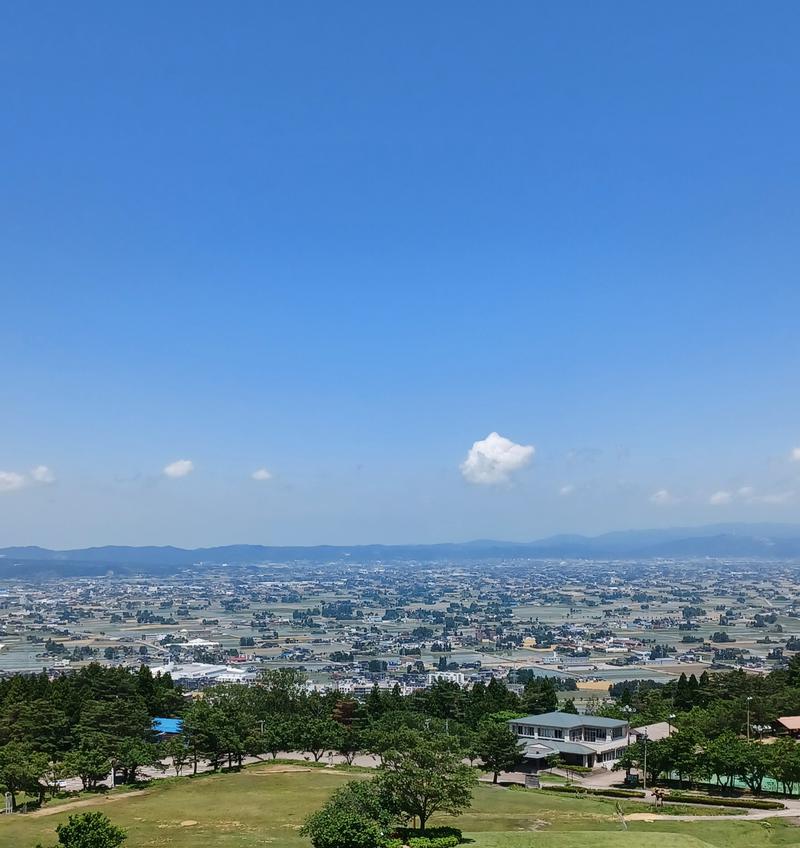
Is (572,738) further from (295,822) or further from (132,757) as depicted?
(132,757)

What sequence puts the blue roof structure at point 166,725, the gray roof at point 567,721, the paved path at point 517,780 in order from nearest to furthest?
the paved path at point 517,780, the gray roof at point 567,721, the blue roof structure at point 166,725

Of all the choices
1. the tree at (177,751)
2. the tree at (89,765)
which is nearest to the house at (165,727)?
the tree at (177,751)

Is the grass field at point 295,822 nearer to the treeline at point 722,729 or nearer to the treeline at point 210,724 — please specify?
the treeline at point 210,724

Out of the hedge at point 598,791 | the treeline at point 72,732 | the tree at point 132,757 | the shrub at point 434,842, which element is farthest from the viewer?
the tree at point 132,757

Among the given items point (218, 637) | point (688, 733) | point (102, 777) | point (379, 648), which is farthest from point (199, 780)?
point (218, 637)

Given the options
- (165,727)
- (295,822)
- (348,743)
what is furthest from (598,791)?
(165,727)

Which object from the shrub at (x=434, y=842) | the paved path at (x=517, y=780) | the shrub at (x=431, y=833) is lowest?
the paved path at (x=517, y=780)

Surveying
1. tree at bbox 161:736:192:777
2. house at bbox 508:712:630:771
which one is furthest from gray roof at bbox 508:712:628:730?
tree at bbox 161:736:192:777

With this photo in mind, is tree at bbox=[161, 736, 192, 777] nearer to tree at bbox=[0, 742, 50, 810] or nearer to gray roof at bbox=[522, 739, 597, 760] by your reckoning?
tree at bbox=[0, 742, 50, 810]

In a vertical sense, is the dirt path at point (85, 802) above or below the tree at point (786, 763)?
below
